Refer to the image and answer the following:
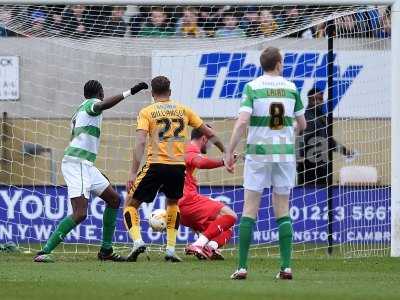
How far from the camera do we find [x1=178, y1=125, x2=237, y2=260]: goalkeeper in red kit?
13.9m

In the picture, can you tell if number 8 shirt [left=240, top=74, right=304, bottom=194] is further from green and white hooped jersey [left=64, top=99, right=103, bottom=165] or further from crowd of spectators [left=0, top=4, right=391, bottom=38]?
crowd of spectators [left=0, top=4, right=391, bottom=38]

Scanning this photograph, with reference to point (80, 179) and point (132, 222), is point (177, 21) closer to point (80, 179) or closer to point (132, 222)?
point (80, 179)

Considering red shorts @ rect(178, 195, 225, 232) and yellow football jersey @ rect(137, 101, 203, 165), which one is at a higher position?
yellow football jersey @ rect(137, 101, 203, 165)

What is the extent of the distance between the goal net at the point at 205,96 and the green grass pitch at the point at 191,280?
2913 millimetres

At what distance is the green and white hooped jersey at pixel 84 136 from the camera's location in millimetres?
13461

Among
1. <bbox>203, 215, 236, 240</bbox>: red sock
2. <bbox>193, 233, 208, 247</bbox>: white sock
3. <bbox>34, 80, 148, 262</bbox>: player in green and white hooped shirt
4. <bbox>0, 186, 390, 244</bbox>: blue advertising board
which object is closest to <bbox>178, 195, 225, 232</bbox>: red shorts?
<bbox>203, 215, 236, 240</bbox>: red sock

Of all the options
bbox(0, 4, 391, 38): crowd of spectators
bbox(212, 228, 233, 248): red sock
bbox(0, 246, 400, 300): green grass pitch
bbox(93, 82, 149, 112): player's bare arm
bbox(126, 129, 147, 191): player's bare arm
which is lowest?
bbox(0, 246, 400, 300): green grass pitch

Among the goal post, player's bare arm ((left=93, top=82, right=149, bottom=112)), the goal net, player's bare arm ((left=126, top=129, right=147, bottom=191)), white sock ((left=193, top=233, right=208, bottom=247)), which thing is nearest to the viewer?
player's bare arm ((left=93, top=82, right=149, bottom=112))

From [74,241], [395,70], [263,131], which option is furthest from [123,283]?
[74,241]

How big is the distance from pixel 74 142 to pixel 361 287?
446 centimetres

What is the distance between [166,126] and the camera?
13.3 m

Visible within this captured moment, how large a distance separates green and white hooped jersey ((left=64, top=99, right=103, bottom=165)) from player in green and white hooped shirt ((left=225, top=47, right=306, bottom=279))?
9.96 feet

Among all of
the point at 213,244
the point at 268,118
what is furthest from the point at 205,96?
the point at 268,118

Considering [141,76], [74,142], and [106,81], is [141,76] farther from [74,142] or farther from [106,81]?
[74,142]
